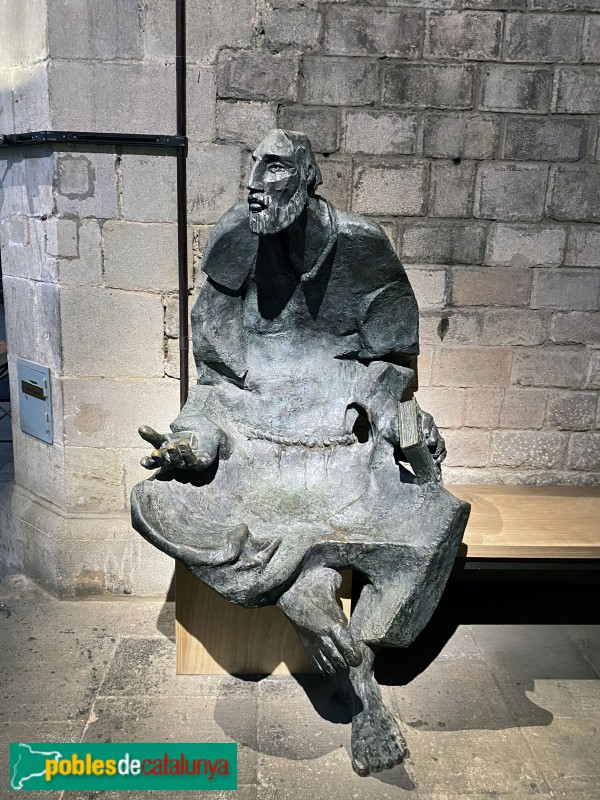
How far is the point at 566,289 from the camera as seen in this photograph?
318 cm

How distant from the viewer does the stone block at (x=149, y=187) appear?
116 inches

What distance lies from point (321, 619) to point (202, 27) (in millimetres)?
2230

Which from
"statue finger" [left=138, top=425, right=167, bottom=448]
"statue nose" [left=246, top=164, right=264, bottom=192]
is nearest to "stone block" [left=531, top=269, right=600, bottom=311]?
"statue nose" [left=246, top=164, right=264, bottom=192]

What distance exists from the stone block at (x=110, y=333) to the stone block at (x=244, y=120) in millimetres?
721

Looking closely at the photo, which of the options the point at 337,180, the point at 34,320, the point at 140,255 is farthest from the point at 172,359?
the point at 337,180

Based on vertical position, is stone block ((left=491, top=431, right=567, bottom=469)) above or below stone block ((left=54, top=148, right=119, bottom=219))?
below

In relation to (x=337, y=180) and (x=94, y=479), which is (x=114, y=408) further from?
(x=337, y=180)

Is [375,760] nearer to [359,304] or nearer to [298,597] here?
[298,597]

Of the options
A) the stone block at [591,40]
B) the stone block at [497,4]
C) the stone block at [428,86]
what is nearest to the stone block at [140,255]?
the stone block at [428,86]

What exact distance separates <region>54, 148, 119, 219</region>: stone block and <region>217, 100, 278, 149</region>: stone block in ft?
1.48

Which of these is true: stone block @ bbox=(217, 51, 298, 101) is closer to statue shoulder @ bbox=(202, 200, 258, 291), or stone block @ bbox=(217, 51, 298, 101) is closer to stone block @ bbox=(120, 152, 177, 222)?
stone block @ bbox=(120, 152, 177, 222)

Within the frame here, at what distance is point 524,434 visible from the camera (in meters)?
3.33

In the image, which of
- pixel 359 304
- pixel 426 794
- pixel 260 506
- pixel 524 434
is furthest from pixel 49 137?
pixel 426 794

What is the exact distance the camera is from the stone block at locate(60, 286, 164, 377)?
3.06 m
